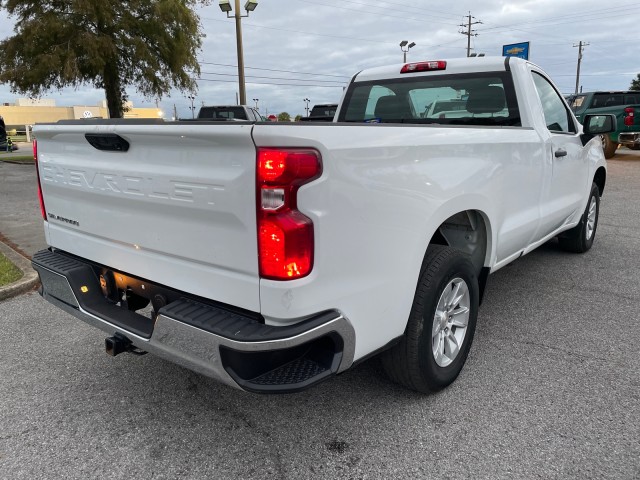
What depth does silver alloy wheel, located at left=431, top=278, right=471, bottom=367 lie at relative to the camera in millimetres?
2777

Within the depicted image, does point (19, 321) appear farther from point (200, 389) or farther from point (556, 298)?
point (556, 298)

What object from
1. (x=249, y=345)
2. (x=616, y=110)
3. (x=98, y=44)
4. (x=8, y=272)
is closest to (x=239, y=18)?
(x=98, y=44)

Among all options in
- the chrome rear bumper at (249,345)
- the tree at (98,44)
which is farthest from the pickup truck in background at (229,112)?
the chrome rear bumper at (249,345)

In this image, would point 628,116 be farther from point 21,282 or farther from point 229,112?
point 21,282

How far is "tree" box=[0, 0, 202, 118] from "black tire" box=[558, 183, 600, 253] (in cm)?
1690

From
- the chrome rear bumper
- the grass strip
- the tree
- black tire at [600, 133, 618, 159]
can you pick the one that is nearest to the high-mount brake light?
the chrome rear bumper

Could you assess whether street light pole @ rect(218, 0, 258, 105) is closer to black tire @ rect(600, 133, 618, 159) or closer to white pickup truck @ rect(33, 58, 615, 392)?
black tire @ rect(600, 133, 618, 159)

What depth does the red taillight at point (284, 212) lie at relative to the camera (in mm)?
1847

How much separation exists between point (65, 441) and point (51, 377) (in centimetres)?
77

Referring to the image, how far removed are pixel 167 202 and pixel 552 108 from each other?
3.55 m

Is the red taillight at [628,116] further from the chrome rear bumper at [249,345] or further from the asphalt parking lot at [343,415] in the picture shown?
the chrome rear bumper at [249,345]

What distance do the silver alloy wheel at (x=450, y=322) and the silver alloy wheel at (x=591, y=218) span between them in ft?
11.2

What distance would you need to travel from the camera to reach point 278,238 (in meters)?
1.88

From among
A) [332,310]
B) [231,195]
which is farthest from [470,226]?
[231,195]
